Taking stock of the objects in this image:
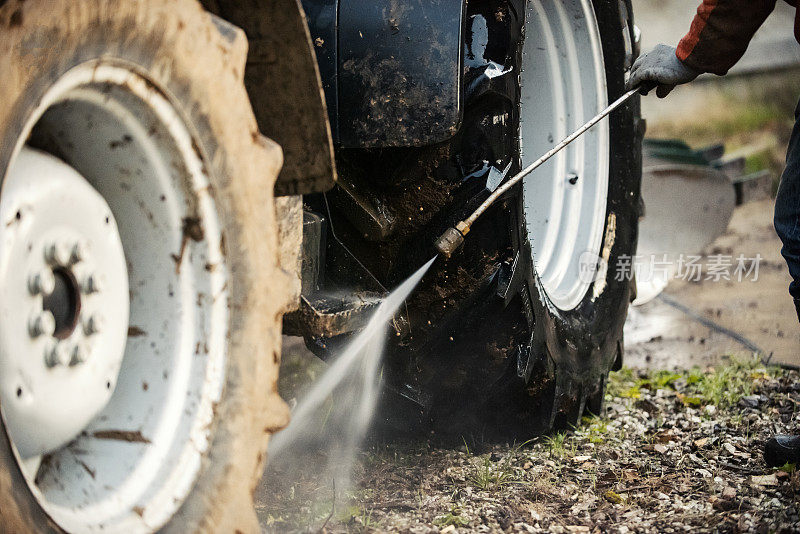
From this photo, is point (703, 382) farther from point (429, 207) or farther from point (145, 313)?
point (145, 313)

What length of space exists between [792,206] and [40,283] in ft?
6.39

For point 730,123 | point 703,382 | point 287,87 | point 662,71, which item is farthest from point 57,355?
point 730,123

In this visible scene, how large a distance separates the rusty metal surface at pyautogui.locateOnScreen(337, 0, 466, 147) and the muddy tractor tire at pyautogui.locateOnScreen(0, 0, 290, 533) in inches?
18.2

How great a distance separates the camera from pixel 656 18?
26.4ft

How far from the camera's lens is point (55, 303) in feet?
3.70

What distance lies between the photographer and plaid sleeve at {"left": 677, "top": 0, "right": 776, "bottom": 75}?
206cm

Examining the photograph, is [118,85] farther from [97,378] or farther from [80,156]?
[97,378]

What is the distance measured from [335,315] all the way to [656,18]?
7371 mm

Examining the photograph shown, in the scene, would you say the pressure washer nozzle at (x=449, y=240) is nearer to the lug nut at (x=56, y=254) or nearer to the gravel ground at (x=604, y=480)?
the gravel ground at (x=604, y=480)

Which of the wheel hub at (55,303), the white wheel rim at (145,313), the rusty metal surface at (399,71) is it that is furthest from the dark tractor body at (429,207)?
Result: the wheel hub at (55,303)

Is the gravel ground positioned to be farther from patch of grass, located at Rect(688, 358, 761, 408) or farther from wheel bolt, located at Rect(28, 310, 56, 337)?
wheel bolt, located at Rect(28, 310, 56, 337)

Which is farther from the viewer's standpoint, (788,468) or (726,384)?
(726,384)

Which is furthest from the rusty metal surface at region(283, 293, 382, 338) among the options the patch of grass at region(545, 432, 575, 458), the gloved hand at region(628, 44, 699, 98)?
the gloved hand at region(628, 44, 699, 98)

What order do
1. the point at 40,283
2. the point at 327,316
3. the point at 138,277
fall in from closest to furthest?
1. the point at 40,283
2. the point at 138,277
3. the point at 327,316
